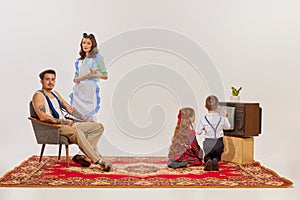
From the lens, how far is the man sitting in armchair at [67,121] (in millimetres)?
7098

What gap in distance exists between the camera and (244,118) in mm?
7832

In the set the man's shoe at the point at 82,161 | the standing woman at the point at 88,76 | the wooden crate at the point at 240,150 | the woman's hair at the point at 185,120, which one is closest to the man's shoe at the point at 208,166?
the woman's hair at the point at 185,120

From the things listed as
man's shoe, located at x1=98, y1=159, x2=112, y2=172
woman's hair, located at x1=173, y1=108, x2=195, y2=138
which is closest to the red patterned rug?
man's shoe, located at x1=98, y1=159, x2=112, y2=172

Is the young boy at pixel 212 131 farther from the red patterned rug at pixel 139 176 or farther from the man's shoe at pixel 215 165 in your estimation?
the red patterned rug at pixel 139 176

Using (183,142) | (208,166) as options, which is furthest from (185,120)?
(208,166)

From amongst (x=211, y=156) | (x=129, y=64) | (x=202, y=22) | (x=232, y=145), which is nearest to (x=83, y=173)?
(x=211, y=156)

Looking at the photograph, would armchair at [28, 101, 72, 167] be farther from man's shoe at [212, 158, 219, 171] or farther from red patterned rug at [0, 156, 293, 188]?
man's shoe at [212, 158, 219, 171]

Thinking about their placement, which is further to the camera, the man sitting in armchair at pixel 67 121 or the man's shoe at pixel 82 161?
the man's shoe at pixel 82 161

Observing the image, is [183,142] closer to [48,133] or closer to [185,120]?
[185,120]

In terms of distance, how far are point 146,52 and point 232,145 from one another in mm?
2288

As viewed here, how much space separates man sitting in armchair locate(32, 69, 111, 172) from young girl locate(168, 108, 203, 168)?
2.91ft

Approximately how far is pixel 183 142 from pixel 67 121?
151cm

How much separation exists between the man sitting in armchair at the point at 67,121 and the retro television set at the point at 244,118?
187 centimetres

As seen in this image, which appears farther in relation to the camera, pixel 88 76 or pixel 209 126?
pixel 88 76
